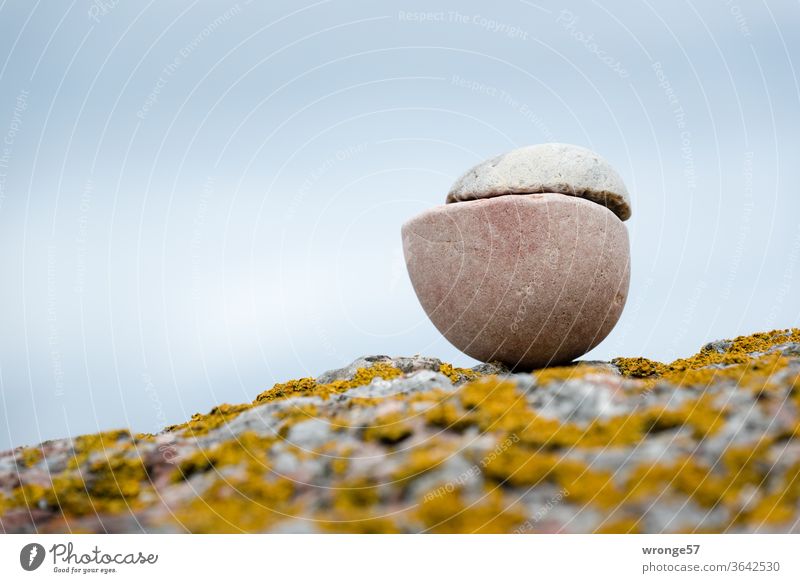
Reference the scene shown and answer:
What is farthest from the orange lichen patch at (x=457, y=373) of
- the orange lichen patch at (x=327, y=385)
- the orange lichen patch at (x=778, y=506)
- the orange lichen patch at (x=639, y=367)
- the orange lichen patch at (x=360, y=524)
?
the orange lichen patch at (x=778, y=506)

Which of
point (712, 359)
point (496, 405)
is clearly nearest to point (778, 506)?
point (496, 405)

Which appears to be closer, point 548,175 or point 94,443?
point 94,443

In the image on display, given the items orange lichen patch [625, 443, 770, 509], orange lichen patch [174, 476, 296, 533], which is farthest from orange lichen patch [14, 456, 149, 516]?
orange lichen patch [625, 443, 770, 509]

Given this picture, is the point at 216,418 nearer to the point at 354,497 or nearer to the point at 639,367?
the point at 354,497

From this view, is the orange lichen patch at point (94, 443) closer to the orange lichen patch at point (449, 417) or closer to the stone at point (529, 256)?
the orange lichen patch at point (449, 417)

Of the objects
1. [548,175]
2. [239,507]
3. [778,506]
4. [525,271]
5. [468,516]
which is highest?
[548,175]
